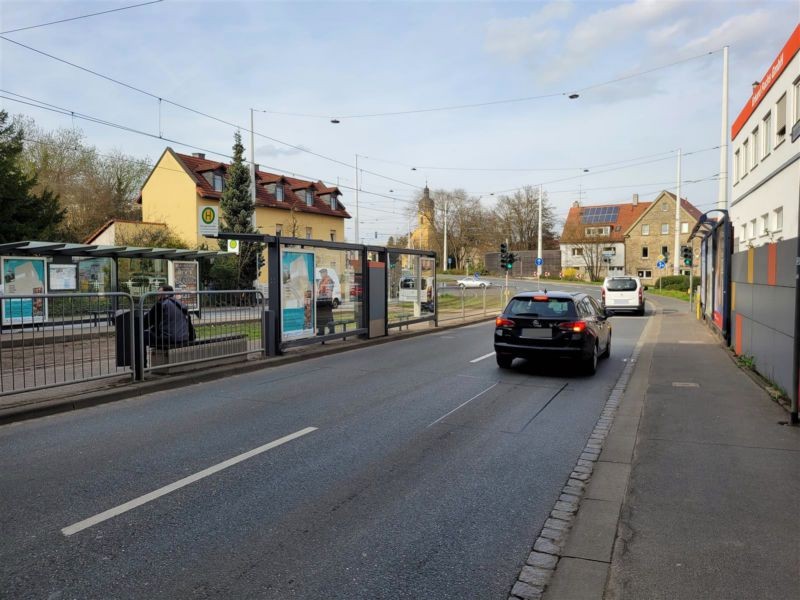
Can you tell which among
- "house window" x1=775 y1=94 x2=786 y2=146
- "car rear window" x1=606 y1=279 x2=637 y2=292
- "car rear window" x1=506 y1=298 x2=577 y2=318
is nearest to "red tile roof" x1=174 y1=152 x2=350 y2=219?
"car rear window" x1=606 y1=279 x2=637 y2=292

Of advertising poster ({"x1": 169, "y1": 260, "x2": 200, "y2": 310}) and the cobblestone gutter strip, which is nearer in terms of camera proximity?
the cobblestone gutter strip

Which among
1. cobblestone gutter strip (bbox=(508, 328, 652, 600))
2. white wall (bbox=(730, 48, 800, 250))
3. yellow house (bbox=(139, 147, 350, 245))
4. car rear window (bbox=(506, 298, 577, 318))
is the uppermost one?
yellow house (bbox=(139, 147, 350, 245))

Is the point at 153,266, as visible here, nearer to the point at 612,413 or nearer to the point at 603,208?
the point at 612,413

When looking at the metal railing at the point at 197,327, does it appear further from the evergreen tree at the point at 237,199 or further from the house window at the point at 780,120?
the evergreen tree at the point at 237,199

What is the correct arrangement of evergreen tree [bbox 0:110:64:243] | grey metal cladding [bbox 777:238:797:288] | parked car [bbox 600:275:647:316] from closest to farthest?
grey metal cladding [bbox 777:238:797:288] → evergreen tree [bbox 0:110:64:243] → parked car [bbox 600:275:647:316]

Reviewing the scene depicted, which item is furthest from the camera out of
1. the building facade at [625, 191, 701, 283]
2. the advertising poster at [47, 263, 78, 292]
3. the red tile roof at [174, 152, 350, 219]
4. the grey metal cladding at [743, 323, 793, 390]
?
the building facade at [625, 191, 701, 283]

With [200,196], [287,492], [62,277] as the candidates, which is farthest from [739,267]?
[200,196]

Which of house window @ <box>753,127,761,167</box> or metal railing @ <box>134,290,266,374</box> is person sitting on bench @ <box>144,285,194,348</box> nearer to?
metal railing @ <box>134,290,266,374</box>

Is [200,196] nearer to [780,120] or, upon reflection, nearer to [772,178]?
[772,178]

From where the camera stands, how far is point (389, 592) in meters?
3.08

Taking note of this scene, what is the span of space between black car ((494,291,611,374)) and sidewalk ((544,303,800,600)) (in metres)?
2.26

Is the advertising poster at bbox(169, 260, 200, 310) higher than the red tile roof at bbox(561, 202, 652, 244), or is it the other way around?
the red tile roof at bbox(561, 202, 652, 244)

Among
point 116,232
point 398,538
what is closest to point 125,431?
point 398,538

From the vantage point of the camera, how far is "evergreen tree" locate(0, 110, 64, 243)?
2620 cm
